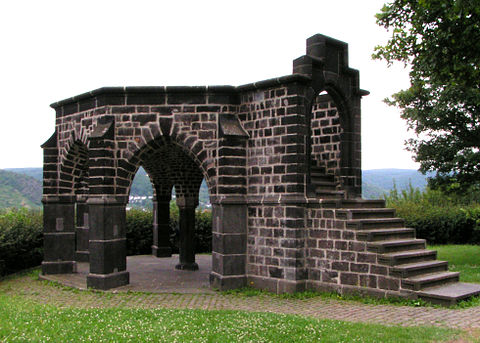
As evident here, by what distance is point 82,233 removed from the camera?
1577cm

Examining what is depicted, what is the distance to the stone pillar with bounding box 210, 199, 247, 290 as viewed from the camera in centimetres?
1079

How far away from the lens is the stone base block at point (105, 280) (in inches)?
428

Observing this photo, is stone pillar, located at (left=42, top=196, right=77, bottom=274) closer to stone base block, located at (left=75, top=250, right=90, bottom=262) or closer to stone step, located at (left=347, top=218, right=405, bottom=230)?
stone base block, located at (left=75, top=250, right=90, bottom=262)

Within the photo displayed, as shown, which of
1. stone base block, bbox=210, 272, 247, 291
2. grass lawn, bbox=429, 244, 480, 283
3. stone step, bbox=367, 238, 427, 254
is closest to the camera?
stone step, bbox=367, 238, 427, 254

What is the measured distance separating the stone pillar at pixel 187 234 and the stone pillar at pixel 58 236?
2.92 m

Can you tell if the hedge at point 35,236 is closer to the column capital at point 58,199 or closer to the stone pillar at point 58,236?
the stone pillar at point 58,236

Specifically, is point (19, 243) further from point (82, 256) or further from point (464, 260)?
point (464, 260)

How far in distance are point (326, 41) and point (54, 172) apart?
7.81m

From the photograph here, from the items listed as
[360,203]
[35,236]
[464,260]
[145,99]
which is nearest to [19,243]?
[35,236]

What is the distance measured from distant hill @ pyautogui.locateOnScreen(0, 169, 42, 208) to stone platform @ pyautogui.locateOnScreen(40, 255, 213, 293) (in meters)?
64.3

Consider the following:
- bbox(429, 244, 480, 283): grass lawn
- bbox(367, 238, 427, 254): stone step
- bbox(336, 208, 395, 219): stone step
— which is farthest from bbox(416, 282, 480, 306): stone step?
bbox(429, 244, 480, 283): grass lawn

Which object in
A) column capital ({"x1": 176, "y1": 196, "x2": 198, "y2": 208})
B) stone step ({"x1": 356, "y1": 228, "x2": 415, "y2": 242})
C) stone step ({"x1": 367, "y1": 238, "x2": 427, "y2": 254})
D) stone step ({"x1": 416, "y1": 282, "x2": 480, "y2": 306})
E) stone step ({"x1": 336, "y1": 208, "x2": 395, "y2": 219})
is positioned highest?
column capital ({"x1": 176, "y1": 196, "x2": 198, "y2": 208})

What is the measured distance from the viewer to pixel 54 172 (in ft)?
44.0

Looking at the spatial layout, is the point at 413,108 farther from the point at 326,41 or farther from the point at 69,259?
the point at 69,259
